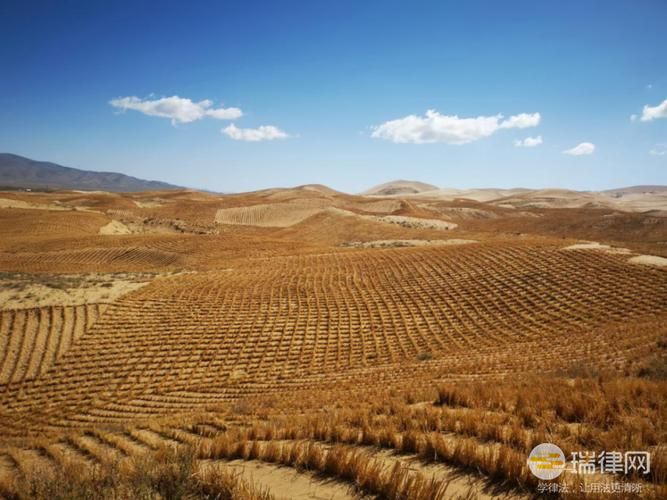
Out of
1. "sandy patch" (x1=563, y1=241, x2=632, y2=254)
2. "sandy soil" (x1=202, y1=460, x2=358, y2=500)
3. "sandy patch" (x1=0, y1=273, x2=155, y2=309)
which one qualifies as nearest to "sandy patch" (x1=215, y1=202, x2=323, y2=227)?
"sandy patch" (x1=0, y1=273, x2=155, y2=309)

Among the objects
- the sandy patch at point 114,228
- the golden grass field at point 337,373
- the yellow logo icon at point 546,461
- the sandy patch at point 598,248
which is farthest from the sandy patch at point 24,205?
the yellow logo icon at point 546,461

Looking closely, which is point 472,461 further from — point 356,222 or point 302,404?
point 356,222

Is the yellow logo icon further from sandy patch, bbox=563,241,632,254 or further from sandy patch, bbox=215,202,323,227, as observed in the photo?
sandy patch, bbox=215,202,323,227

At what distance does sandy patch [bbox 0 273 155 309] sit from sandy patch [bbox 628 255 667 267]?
84.8 feet

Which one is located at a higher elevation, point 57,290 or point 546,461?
point 546,461

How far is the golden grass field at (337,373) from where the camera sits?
426 cm

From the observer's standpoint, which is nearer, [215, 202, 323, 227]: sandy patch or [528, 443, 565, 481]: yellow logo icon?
[528, 443, 565, 481]: yellow logo icon

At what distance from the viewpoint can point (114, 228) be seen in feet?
160

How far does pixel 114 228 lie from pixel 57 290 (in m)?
35.6

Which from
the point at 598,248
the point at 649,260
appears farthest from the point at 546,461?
the point at 598,248

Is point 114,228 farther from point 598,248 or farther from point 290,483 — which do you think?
point 290,483

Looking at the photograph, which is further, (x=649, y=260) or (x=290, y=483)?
(x=649, y=260)

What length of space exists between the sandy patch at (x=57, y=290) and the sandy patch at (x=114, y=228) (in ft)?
96.0

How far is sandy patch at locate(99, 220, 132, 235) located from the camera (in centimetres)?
4669
